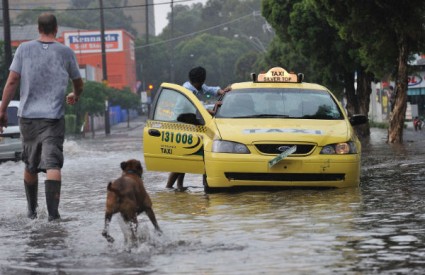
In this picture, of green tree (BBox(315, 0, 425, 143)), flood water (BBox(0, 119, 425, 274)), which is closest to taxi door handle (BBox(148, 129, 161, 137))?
flood water (BBox(0, 119, 425, 274))

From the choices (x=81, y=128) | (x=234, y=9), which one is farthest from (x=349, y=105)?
(x=234, y=9)

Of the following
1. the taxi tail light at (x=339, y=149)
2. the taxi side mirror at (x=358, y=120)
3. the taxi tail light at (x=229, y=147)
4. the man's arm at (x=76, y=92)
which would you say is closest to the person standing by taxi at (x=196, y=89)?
the taxi side mirror at (x=358, y=120)

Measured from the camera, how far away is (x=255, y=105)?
1382 centimetres

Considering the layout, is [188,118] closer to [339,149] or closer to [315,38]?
[339,149]

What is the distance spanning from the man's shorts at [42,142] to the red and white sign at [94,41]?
93.4 metres

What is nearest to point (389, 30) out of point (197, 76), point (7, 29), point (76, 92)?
point (197, 76)

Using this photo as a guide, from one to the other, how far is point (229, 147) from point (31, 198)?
2867 mm

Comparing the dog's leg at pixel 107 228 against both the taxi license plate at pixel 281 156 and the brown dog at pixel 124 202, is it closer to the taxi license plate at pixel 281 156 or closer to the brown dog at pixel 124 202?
the brown dog at pixel 124 202

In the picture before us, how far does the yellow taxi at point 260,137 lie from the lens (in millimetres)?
12383

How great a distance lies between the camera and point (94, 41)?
106 meters

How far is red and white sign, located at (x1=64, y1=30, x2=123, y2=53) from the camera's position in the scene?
103188mm

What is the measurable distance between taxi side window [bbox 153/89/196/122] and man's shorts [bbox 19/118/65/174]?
3.64 meters

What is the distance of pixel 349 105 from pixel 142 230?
31.5 meters

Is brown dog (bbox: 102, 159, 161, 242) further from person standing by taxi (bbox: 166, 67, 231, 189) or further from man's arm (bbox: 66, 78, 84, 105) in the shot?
person standing by taxi (bbox: 166, 67, 231, 189)
